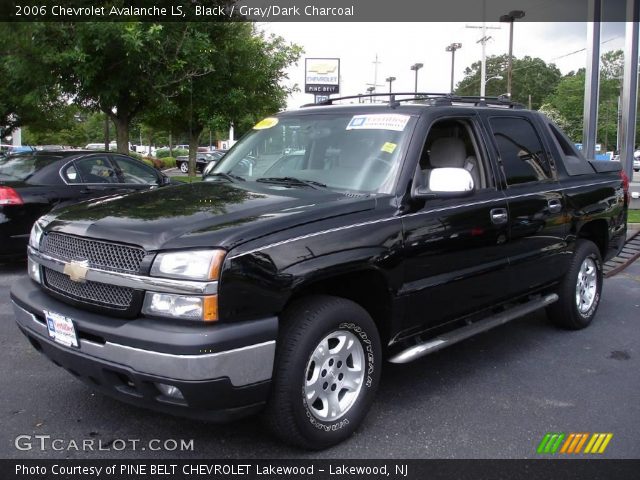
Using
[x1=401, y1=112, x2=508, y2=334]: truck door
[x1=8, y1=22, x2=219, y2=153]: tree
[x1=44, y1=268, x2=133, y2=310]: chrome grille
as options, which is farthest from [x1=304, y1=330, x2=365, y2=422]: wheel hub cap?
[x1=8, y1=22, x2=219, y2=153]: tree

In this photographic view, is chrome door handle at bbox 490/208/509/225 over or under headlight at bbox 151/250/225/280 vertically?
over

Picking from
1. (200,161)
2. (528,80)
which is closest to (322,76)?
(200,161)

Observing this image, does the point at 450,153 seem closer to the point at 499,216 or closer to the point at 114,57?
the point at 499,216

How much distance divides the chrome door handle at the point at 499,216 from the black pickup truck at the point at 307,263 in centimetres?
1

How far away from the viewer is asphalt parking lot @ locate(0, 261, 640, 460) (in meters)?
3.23

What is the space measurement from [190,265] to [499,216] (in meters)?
2.37

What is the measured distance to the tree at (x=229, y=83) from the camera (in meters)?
12.4

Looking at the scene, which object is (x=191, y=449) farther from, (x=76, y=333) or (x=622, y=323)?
(x=622, y=323)

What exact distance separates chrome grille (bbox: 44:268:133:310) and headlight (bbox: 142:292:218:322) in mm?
128

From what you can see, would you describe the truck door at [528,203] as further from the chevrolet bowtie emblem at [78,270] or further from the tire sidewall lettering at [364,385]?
the chevrolet bowtie emblem at [78,270]

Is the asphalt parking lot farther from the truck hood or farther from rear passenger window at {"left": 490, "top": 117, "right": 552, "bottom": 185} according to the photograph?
rear passenger window at {"left": 490, "top": 117, "right": 552, "bottom": 185}

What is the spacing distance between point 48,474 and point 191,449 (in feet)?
2.30

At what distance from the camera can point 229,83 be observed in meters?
13.8

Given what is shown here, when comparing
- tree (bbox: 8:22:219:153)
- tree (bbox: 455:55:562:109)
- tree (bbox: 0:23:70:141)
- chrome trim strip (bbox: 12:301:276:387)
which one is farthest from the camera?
tree (bbox: 455:55:562:109)
